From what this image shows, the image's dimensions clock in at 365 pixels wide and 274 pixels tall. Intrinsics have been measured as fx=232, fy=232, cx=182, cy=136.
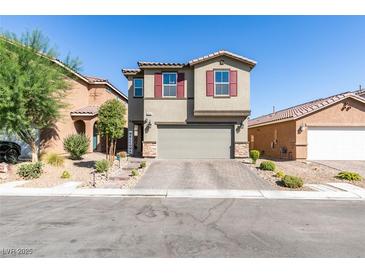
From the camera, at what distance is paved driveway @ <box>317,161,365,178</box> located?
1413 cm

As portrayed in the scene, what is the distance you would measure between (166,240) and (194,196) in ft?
14.3

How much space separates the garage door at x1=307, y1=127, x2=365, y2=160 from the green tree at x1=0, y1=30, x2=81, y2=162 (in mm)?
17691

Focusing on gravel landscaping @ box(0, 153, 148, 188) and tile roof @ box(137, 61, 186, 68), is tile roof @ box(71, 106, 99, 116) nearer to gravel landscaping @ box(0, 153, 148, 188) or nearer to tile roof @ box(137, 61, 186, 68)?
gravel landscaping @ box(0, 153, 148, 188)

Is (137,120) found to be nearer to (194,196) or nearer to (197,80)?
(197,80)

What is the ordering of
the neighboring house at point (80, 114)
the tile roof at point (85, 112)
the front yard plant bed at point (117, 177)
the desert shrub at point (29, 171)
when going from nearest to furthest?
the front yard plant bed at point (117, 177)
the desert shrub at point (29, 171)
the neighboring house at point (80, 114)
the tile roof at point (85, 112)

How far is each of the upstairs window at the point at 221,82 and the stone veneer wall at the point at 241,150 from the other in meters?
3.92

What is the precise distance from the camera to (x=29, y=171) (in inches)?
484

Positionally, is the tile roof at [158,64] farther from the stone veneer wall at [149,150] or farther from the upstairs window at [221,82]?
the stone veneer wall at [149,150]

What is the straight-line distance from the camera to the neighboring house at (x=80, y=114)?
18.2 m

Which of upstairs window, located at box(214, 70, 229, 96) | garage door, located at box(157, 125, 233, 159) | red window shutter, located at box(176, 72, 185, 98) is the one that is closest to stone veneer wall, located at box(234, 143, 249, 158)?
garage door, located at box(157, 125, 233, 159)

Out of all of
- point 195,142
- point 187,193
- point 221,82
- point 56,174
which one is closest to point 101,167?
point 56,174

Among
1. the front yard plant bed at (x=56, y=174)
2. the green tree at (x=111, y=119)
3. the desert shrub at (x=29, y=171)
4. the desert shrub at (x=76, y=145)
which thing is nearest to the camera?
the front yard plant bed at (x=56, y=174)

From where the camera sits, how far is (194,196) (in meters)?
9.34

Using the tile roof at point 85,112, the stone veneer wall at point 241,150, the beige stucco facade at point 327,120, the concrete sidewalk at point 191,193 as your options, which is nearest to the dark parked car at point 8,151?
the tile roof at point 85,112
